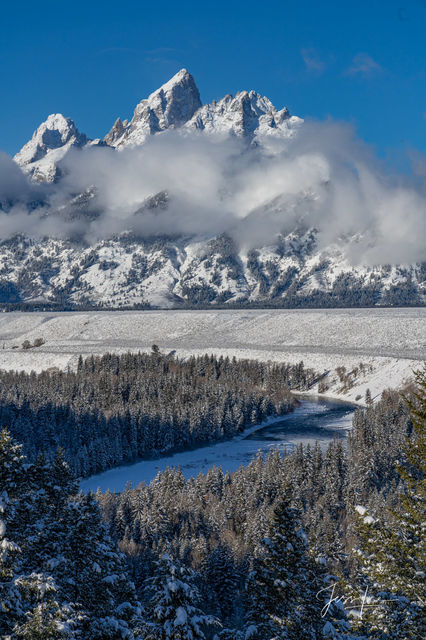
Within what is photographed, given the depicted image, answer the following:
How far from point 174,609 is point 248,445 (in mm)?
91855

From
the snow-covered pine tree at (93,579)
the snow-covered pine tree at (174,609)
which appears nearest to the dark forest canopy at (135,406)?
the snow-covered pine tree at (93,579)

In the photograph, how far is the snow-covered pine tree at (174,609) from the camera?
17578 millimetres

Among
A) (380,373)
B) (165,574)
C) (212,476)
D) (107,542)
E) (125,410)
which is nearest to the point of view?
(165,574)

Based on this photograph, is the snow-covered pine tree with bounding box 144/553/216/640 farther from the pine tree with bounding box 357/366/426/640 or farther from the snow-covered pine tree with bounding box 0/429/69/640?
the pine tree with bounding box 357/366/426/640

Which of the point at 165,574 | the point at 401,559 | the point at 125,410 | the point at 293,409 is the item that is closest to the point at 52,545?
the point at 165,574

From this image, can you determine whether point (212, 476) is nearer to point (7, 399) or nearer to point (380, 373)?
point (7, 399)

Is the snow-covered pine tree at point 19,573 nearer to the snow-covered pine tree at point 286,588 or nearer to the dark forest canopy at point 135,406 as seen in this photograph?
the snow-covered pine tree at point 286,588

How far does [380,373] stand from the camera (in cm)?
15938

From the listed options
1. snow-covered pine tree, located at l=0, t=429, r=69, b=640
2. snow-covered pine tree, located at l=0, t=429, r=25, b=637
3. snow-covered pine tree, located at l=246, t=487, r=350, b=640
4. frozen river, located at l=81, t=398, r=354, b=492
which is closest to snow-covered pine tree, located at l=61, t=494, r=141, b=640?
snow-covered pine tree, located at l=0, t=429, r=69, b=640

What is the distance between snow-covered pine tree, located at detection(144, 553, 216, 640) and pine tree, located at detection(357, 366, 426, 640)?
5722mm

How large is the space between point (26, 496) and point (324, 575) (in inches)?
503

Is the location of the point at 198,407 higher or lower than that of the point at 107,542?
lower

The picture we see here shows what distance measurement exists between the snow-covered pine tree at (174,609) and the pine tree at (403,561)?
225 inches

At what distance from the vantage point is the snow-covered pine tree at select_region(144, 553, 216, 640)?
1758cm
